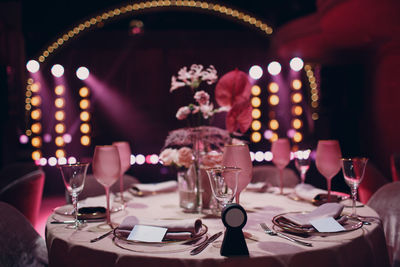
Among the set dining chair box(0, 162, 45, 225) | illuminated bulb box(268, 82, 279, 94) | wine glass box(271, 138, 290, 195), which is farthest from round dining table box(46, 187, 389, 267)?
illuminated bulb box(268, 82, 279, 94)

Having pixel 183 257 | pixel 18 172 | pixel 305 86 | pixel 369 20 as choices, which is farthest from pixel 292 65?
pixel 183 257

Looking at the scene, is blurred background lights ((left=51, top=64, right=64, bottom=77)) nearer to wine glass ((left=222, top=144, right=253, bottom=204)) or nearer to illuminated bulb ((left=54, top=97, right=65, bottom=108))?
illuminated bulb ((left=54, top=97, right=65, bottom=108))

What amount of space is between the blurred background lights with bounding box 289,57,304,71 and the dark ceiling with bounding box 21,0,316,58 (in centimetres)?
70

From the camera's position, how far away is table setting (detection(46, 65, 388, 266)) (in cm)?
90

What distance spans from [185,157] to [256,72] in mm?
5561

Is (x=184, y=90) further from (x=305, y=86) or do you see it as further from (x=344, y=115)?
(x=344, y=115)

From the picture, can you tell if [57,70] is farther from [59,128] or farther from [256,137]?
[256,137]

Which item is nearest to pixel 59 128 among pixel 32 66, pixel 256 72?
pixel 32 66

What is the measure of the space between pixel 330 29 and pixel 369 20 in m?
0.61

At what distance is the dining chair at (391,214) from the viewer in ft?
4.73

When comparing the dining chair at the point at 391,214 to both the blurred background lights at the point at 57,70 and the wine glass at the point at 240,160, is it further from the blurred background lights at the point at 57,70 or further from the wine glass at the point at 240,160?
the blurred background lights at the point at 57,70

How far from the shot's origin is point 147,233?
1.03 metres

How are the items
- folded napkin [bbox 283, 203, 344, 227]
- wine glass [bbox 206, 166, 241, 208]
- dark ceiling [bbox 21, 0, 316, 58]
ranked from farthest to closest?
dark ceiling [bbox 21, 0, 316, 58], folded napkin [bbox 283, 203, 344, 227], wine glass [bbox 206, 166, 241, 208]

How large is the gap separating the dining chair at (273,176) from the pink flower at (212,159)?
1.03 m
